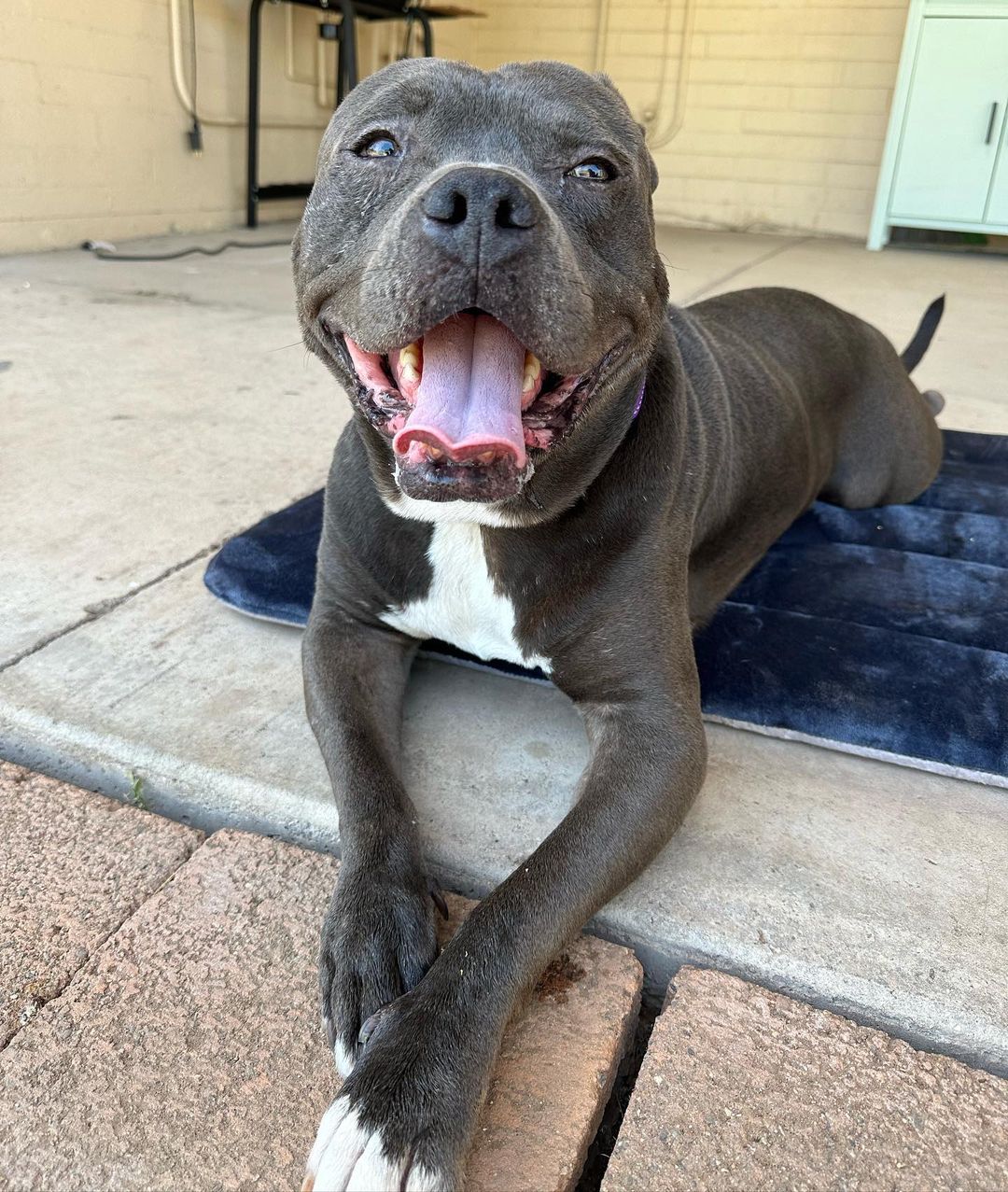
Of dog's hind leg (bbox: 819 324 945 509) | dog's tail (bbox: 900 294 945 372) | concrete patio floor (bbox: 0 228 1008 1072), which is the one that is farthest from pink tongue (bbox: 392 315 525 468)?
dog's tail (bbox: 900 294 945 372)

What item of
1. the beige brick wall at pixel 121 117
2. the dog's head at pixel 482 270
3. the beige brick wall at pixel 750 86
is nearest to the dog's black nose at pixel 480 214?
the dog's head at pixel 482 270

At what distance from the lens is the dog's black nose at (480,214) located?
59.6 inches

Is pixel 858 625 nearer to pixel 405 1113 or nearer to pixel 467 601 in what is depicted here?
pixel 467 601

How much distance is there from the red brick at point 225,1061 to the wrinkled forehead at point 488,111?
4.24ft

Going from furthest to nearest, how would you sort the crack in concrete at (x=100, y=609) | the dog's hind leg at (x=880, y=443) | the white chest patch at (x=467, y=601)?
the dog's hind leg at (x=880, y=443) < the crack in concrete at (x=100, y=609) < the white chest patch at (x=467, y=601)

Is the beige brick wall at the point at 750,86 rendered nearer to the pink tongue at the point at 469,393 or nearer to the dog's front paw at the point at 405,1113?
the pink tongue at the point at 469,393

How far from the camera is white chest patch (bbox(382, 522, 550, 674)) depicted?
199 centimetres

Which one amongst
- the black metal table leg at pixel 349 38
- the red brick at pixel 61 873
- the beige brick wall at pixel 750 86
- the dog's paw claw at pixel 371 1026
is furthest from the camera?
the beige brick wall at pixel 750 86

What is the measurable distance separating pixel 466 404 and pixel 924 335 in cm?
304

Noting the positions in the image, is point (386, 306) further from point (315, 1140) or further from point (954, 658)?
point (954, 658)

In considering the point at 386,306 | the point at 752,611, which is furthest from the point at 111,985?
the point at 752,611

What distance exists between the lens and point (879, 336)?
3406mm

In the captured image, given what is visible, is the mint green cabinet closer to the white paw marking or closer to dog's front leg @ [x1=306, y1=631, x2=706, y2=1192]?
dog's front leg @ [x1=306, y1=631, x2=706, y2=1192]

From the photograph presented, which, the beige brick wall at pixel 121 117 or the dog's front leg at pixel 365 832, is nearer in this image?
the dog's front leg at pixel 365 832
